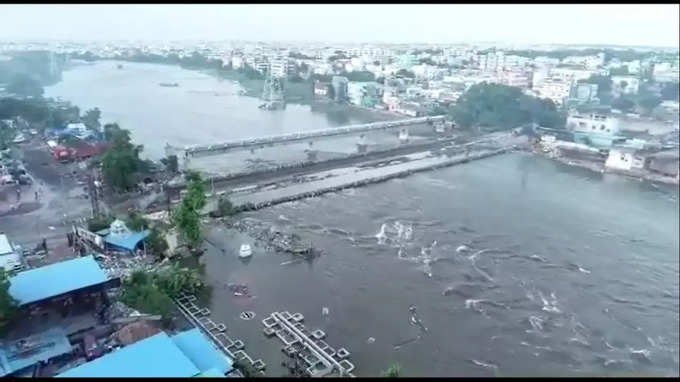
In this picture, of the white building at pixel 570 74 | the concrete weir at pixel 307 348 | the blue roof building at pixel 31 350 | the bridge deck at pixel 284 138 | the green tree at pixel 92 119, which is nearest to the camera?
the blue roof building at pixel 31 350

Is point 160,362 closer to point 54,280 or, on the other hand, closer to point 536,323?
point 54,280

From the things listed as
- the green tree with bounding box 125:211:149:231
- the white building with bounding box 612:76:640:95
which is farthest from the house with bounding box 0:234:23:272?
the white building with bounding box 612:76:640:95

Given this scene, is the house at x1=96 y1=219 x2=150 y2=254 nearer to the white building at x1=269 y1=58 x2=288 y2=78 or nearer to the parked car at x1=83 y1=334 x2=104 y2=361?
the parked car at x1=83 y1=334 x2=104 y2=361

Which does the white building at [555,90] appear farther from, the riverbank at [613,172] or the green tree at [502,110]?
the riverbank at [613,172]

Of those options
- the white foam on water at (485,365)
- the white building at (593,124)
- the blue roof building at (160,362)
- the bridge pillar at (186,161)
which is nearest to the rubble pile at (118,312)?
the blue roof building at (160,362)

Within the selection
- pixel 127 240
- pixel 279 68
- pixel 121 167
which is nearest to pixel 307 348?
pixel 127 240

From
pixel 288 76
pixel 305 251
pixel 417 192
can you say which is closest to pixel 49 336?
pixel 305 251
